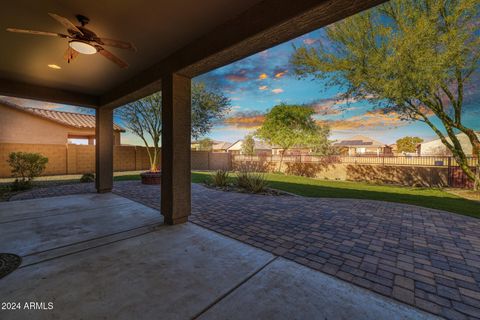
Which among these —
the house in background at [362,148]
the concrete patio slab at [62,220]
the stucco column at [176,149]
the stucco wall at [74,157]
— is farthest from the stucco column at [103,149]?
the house in background at [362,148]

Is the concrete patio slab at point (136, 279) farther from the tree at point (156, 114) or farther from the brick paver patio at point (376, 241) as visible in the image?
the tree at point (156, 114)

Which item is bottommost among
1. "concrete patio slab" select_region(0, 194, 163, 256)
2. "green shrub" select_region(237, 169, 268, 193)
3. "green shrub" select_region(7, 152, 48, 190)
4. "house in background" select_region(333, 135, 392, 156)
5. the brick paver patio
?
the brick paver patio

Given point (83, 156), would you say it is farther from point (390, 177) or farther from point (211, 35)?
point (390, 177)

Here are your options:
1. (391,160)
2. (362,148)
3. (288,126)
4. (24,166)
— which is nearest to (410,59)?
(391,160)

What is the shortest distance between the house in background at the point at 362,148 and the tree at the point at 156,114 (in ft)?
28.5

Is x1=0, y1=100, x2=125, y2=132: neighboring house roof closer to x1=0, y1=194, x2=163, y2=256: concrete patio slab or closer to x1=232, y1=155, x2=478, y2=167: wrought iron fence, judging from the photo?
x1=0, y1=194, x2=163, y2=256: concrete patio slab

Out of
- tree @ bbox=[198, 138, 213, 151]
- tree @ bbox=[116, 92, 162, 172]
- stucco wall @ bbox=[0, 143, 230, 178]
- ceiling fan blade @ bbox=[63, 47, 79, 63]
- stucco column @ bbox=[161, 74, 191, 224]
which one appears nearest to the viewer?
ceiling fan blade @ bbox=[63, 47, 79, 63]

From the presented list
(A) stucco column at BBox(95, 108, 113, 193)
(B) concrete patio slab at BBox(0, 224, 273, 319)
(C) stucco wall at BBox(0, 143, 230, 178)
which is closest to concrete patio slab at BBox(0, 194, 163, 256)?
(B) concrete patio slab at BBox(0, 224, 273, 319)

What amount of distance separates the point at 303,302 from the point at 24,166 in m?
9.70

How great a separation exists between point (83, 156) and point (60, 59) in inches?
377

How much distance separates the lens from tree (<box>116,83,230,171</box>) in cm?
849

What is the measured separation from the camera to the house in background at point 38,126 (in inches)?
416

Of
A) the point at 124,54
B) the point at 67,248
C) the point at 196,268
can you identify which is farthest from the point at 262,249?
the point at 124,54

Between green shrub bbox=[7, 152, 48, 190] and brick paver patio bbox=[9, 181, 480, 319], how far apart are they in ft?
16.7
